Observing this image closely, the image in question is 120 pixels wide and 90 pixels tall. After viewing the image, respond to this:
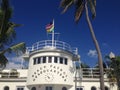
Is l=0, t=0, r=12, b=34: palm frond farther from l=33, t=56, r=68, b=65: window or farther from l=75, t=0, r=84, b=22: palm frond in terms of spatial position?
l=33, t=56, r=68, b=65: window

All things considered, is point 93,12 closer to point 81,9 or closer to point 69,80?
point 81,9

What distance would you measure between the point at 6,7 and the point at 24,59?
18137mm

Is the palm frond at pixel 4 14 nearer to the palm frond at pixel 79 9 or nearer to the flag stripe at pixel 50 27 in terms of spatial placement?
the palm frond at pixel 79 9

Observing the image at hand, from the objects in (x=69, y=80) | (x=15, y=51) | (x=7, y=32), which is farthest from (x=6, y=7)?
(x=69, y=80)

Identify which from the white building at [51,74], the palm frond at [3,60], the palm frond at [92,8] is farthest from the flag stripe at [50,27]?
the palm frond at [3,60]

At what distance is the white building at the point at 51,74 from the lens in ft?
111

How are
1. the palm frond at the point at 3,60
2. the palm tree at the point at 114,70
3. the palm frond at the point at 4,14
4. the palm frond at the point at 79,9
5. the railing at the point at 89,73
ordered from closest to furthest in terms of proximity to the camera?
the palm frond at the point at 4,14
the palm frond at the point at 3,60
the palm frond at the point at 79,9
the palm tree at the point at 114,70
the railing at the point at 89,73

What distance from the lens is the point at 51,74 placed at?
33.6 metres

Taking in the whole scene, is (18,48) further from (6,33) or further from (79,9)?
(79,9)

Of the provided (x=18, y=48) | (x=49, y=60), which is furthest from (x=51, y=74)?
(x=18, y=48)

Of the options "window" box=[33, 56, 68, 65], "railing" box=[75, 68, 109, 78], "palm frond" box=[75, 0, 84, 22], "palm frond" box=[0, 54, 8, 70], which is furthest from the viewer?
"railing" box=[75, 68, 109, 78]

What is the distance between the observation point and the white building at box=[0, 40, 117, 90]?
111 ft

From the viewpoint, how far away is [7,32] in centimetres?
2345

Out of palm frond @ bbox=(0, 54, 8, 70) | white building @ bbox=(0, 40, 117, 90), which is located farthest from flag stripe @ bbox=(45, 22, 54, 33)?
palm frond @ bbox=(0, 54, 8, 70)
